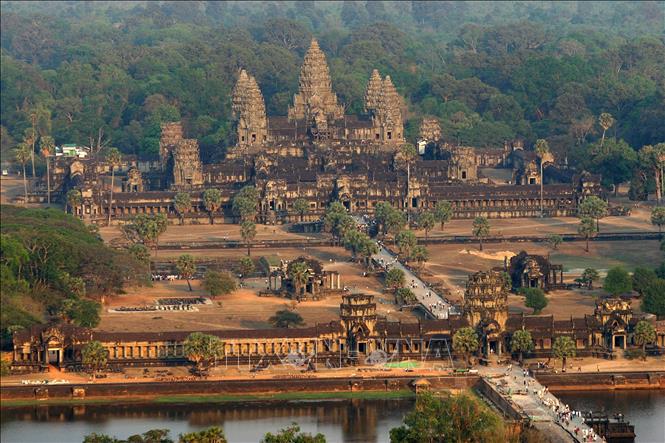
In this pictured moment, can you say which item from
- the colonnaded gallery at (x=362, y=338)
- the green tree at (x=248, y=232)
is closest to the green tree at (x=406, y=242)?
the green tree at (x=248, y=232)

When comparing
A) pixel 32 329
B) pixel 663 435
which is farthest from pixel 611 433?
pixel 32 329

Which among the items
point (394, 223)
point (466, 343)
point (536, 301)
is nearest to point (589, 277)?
point (536, 301)

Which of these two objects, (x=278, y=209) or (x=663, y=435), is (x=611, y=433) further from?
(x=278, y=209)

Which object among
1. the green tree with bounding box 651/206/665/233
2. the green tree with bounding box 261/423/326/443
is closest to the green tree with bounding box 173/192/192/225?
the green tree with bounding box 651/206/665/233

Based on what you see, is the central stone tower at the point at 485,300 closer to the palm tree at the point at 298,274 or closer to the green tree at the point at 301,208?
the palm tree at the point at 298,274

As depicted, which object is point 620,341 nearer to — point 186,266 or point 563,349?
point 563,349

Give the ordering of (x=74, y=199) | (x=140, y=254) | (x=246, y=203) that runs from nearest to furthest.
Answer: (x=140, y=254)
(x=246, y=203)
(x=74, y=199)
